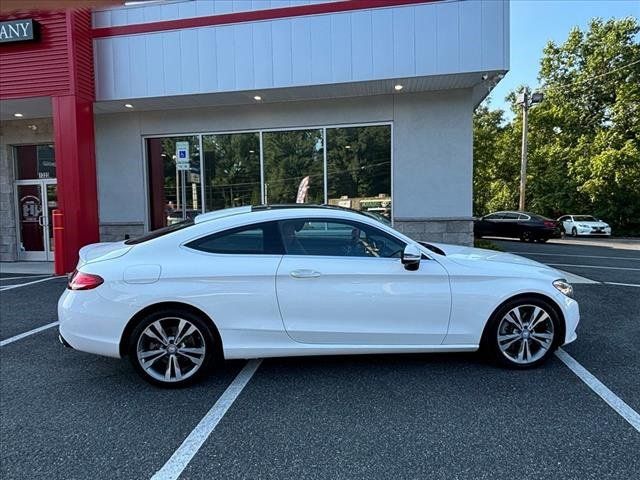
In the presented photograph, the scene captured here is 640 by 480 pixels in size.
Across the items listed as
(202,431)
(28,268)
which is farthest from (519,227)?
(202,431)

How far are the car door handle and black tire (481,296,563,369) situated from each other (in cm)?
160

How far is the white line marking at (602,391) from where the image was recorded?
3234 mm

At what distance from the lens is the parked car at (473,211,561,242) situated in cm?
2038

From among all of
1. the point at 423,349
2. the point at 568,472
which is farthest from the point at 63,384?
the point at 568,472

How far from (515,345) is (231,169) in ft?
25.9

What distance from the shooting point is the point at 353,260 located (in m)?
3.88

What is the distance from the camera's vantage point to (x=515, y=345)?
406 cm

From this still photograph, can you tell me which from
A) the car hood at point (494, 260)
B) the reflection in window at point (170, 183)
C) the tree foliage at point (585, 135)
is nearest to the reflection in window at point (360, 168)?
the reflection in window at point (170, 183)

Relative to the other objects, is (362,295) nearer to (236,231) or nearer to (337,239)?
(337,239)

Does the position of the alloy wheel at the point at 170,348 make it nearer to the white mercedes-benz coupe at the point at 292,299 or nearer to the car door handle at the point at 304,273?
the white mercedes-benz coupe at the point at 292,299

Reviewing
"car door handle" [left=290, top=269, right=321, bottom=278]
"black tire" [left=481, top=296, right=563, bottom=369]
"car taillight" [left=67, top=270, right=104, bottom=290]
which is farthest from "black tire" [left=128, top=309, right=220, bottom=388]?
"black tire" [left=481, top=296, right=563, bottom=369]

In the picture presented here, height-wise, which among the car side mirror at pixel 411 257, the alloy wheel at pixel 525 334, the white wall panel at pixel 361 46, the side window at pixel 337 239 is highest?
the white wall panel at pixel 361 46

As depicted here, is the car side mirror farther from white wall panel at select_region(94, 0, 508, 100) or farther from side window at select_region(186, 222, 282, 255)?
white wall panel at select_region(94, 0, 508, 100)

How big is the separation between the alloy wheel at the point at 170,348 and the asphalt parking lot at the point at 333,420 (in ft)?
0.54
